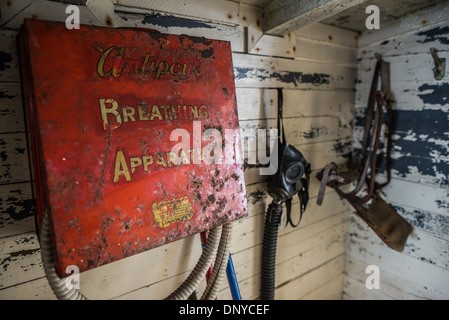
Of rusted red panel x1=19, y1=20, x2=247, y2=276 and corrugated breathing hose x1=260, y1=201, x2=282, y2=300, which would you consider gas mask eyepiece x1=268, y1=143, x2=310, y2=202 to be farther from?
rusted red panel x1=19, y1=20, x2=247, y2=276

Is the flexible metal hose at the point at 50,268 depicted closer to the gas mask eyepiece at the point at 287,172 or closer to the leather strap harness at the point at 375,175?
the gas mask eyepiece at the point at 287,172

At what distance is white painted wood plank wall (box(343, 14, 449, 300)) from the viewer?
1.25 meters

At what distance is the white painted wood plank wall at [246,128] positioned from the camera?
0.76 meters

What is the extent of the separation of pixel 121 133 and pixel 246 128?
0.61 meters

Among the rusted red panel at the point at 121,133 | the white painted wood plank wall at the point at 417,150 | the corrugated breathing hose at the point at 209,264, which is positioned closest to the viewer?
the rusted red panel at the point at 121,133

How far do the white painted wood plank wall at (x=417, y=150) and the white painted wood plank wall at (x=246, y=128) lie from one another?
0.70 feet

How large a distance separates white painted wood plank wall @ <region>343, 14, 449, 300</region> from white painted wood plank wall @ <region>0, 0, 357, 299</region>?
21 centimetres

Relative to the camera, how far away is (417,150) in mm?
1329

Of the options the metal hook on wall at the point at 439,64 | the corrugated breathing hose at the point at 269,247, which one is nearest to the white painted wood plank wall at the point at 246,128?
the corrugated breathing hose at the point at 269,247

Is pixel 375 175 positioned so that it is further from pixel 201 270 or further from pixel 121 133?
pixel 121 133

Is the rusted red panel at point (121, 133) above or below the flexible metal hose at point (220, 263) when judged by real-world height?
above

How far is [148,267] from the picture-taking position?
1023 millimetres
